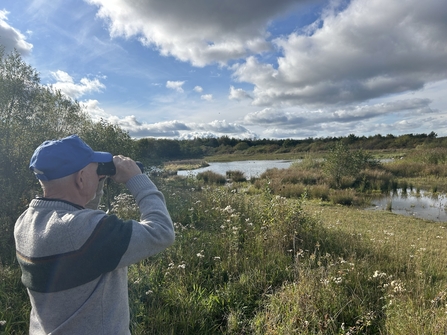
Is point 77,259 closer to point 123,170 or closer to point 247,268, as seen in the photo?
point 123,170

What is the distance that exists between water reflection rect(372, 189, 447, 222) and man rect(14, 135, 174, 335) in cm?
1189

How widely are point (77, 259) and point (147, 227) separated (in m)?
0.31

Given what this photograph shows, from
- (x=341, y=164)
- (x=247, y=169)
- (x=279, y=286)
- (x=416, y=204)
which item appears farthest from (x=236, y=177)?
(x=279, y=286)

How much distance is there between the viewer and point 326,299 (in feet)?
10.3

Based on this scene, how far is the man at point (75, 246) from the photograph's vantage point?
122cm

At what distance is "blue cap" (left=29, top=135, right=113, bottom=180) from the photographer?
1.29m

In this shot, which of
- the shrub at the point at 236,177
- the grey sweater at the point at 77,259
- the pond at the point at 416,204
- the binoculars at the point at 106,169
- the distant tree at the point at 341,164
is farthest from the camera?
the shrub at the point at 236,177

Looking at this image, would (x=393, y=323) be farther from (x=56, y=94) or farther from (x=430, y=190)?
(x=430, y=190)

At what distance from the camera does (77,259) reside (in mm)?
1215

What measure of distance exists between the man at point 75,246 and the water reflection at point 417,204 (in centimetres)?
1189

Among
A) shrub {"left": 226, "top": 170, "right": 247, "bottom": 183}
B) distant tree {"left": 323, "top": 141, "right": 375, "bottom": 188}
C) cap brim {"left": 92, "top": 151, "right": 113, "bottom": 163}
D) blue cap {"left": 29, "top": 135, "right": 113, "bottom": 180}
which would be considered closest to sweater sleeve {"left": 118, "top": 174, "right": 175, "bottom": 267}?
cap brim {"left": 92, "top": 151, "right": 113, "bottom": 163}

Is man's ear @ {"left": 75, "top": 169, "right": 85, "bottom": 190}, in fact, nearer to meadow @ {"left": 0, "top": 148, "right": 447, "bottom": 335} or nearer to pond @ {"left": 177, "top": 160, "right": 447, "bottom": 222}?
meadow @ {"left": 0, "top": 148, "right": 447, "bottom": 335}

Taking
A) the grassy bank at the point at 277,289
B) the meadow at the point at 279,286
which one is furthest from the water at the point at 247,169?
the grassy bank at the point at 277,289

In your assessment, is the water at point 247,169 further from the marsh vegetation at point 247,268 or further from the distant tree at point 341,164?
the marsh vegetation at point 247,268
